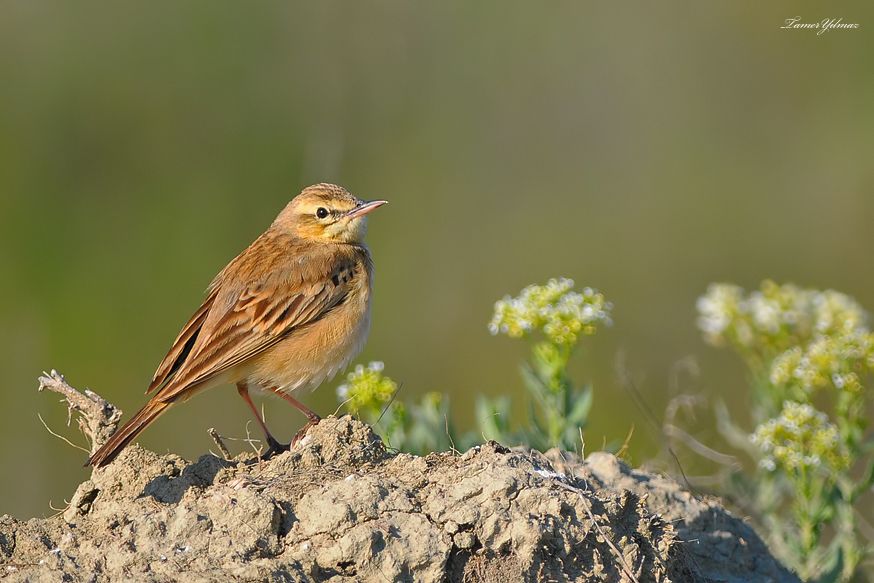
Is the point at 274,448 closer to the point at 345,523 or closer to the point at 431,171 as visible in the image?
the point at 345,523

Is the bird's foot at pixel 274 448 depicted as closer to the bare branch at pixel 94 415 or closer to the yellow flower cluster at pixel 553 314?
the bare branch at pixel 94 415

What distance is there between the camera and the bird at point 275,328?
6.74m

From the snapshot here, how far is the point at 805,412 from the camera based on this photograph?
23.0 feet

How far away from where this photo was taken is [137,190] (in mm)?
14086

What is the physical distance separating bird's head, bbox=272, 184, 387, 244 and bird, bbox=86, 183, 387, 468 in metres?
0.23

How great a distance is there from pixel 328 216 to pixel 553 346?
1816 millimetres

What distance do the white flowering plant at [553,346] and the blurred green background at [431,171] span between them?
14.7 feet

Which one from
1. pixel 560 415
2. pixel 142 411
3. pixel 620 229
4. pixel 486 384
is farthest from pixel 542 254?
pixel 142 411

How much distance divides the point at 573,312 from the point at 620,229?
27.7ft

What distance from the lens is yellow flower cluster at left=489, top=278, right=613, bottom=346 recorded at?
6926 millimetres

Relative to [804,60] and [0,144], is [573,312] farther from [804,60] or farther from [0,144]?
[804,60]

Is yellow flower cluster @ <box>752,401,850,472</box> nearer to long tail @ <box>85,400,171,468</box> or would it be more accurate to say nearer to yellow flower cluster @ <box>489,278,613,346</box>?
yellow flower cluster @ <box>489,278,613,346</box>

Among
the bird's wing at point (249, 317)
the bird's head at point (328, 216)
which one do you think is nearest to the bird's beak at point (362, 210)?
the bird's head at point (328, 216)
